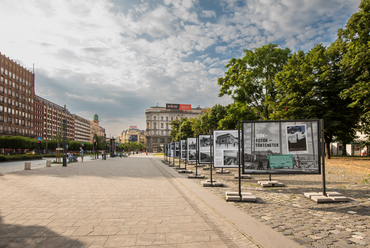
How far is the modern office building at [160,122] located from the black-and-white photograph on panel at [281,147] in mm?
113412

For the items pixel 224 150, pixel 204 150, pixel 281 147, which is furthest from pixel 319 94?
pixel 281 147

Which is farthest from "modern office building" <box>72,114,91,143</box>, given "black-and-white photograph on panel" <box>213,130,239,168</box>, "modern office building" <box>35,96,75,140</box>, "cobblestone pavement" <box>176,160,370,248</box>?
"cobblestone pavement" <box>176,160,370,248</box>

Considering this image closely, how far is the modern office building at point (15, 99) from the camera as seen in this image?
69750mm

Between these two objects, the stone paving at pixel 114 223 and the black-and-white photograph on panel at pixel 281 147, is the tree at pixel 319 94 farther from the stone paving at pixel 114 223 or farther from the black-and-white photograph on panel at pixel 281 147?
the stone paving at pixel 114 223

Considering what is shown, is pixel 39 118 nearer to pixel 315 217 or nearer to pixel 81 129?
pixel 81 129

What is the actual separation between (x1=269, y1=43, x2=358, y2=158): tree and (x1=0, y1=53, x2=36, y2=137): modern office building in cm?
7531

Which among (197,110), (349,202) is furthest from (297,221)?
(197,110)

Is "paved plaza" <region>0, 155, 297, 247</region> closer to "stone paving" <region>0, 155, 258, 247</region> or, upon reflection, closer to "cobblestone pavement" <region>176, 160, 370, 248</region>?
"stone paving" <region>0, 155, 258, 247</region>

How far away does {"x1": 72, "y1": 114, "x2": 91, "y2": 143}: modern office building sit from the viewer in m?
164

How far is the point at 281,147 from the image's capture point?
763 centimetres

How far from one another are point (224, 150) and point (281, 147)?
3.42 m

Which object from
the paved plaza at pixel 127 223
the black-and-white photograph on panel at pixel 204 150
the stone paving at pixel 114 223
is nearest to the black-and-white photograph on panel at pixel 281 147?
the paved plaza at pixel 127 223

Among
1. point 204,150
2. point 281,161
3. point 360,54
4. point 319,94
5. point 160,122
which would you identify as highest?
point 160,122

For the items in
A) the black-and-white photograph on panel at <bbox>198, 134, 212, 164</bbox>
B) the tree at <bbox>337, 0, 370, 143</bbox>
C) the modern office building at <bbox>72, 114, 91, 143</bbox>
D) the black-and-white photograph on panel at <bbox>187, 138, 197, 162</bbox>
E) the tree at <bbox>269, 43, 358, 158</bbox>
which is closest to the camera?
the black-and-white photograph on panel at <bbox>198, 134, 212, 164</bbox>
